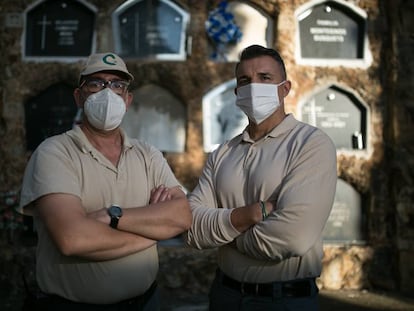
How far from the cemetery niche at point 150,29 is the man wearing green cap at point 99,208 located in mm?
3595

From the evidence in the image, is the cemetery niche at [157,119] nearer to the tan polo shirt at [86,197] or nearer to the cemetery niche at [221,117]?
the cemetery niche at [221,117]

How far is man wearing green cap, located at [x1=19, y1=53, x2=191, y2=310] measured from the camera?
1744mm

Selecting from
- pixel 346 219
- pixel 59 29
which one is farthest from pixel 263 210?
pixel 59 29

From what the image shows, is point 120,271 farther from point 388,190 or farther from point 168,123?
point 388,190

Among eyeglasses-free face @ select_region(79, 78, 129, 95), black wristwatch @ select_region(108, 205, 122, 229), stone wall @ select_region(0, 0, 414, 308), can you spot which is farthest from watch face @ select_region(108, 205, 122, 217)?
stone wall @ select_region(0, 0, 414, 308)

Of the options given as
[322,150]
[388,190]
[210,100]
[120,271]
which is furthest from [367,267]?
[120,271]

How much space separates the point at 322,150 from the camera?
1957 mm

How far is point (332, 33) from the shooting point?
18.4ft

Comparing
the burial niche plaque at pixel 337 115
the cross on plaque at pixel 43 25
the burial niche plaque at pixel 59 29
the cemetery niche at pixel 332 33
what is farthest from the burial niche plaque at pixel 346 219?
the cross on plaque at pixel 43 25

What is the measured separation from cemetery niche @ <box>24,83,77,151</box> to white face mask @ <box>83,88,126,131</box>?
3.57 metres

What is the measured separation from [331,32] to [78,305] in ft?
15.5

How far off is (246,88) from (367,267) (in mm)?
3729

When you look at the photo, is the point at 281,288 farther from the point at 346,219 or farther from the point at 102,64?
the point at 346,219

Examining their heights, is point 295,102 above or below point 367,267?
above
